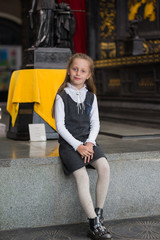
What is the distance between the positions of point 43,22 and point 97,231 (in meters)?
2.87

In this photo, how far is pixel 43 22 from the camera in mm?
5082

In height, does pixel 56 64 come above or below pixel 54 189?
above

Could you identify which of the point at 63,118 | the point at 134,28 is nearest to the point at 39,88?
the point at 63,118

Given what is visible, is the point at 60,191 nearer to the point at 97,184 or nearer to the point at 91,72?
the point at 97,184

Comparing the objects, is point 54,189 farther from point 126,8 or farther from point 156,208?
point 126,8

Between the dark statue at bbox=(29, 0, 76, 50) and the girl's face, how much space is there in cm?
191

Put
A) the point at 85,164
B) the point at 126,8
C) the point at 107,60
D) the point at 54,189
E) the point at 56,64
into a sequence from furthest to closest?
the point at 126,8 < the point at 107,60 < the point at 56,64 < the point at 54,189 < the point at 85,164

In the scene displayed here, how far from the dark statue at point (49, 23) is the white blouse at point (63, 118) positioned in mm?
1925

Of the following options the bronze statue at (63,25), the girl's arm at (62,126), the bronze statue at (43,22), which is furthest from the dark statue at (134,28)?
the girl's arm at (62,126)

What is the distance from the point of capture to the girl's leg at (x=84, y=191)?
9.71 ft

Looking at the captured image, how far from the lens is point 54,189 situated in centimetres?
328

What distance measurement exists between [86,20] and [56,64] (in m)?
4.65

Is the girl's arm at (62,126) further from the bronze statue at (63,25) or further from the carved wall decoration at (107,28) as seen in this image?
the carved wall decoration at (107,28)

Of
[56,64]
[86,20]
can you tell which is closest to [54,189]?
[56,64]
